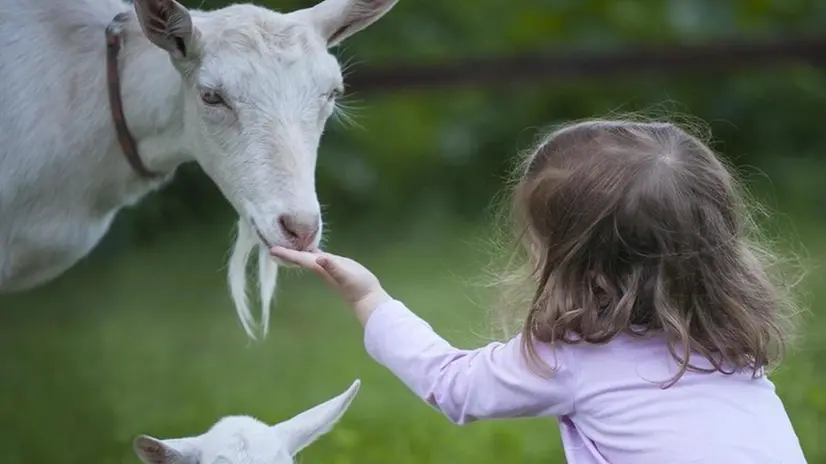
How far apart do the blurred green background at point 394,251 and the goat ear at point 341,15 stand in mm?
662

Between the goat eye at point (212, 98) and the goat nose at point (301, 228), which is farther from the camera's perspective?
the goat eye at point (212, 98)

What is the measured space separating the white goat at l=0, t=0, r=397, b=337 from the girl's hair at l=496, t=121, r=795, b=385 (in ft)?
2.50

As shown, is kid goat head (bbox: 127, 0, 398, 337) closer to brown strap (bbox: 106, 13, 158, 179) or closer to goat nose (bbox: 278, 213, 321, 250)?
goat nose (bbox: 278, 213, 321, 250)

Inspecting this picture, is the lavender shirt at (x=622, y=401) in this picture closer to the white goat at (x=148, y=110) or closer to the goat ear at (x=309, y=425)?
the goat ear at (x=309, y=425)

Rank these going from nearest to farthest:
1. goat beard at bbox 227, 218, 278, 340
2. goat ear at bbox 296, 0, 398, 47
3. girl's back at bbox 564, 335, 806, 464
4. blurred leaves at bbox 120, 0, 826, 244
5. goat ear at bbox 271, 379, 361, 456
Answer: girl's back at bbox 564, 335, 806, 464 < goat ear at bbox 271, 379, 361, 456 < goat ear at bbox 296, 0, 398, 47 < goat beard at bbox 227, 218, 278, 340 < blurred leaves at bbox 120, 0, 826, 244

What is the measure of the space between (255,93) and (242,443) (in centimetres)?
80

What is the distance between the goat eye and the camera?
321cm

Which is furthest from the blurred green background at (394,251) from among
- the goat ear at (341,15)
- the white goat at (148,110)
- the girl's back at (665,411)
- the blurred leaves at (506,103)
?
the girl's back at (665,411)

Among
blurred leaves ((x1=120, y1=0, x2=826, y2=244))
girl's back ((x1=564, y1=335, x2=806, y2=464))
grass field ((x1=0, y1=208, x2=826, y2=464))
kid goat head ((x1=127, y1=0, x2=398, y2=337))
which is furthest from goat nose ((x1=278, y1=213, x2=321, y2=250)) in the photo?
blurred leaves ((x1=120, y1=0, x2=826, y2=244))

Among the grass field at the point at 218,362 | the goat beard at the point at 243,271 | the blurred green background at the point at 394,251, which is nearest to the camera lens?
the goat beard at the point at 243,271

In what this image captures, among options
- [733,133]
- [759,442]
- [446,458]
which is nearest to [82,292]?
[446,458]

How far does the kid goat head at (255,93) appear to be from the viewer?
3.08 m

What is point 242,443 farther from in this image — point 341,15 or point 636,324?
point 341,15

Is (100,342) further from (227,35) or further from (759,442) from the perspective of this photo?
(759,442)
